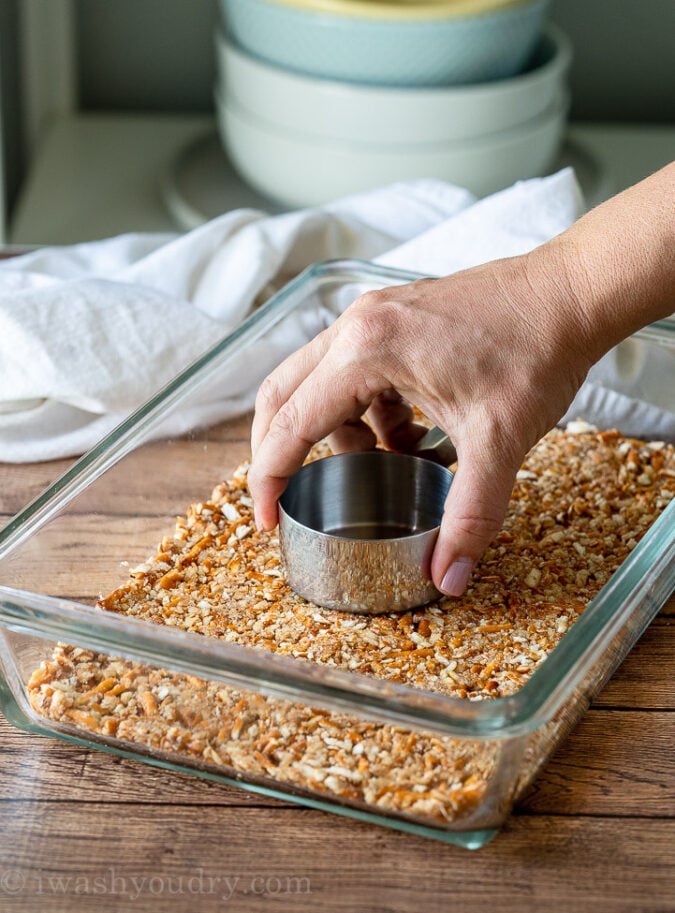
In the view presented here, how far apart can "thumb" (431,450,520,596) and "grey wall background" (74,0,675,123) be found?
1270 mm

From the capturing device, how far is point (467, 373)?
72 centimetres

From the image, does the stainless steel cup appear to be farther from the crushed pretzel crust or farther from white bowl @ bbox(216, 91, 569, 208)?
white bowl @ bbox(216, 91, 569, 208)

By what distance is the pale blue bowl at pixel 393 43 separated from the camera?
1.32 metres

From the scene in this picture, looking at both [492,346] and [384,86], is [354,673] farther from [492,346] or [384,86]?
[384,86]

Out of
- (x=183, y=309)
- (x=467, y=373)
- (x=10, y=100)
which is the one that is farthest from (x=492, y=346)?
(x=10, y=100)

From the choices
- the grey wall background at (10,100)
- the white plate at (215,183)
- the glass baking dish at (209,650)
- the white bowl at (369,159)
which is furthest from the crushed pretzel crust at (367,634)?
the grey wall background at (10,100)

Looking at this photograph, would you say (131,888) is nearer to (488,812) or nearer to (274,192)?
(488,812)

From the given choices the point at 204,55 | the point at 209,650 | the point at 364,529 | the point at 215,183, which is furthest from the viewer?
the point at 204,55

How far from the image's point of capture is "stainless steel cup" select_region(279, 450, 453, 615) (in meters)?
0.77

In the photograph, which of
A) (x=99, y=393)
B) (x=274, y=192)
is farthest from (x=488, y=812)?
(x=274, y=192)

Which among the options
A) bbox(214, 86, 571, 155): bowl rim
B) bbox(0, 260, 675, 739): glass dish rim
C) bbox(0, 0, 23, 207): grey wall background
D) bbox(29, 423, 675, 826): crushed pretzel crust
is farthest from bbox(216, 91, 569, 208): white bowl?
bbox(0, 260, 675, 739): glass dish rim

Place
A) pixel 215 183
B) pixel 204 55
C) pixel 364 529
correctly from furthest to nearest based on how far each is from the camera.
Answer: pixel 204 55 → pixel 215 183 → pixel 364 529

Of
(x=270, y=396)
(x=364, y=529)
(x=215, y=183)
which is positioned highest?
(x=270, y=396)

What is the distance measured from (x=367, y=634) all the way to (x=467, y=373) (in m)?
0.18
